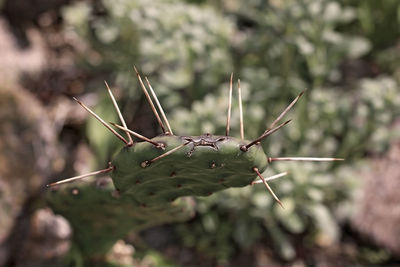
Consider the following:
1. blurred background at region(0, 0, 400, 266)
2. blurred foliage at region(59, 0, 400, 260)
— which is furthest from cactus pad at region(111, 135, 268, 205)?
blurred foliage at region(59, 0, 400, 260)

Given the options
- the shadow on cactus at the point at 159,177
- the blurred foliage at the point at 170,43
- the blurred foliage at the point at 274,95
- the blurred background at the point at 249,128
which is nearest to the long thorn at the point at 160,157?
the shadow on cactus at the point at 159,177

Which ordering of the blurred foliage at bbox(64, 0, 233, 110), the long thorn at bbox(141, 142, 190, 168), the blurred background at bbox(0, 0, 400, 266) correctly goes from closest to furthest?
the long thorn at bbox(141, 142, 190, 168) → the blurred background at bbox(0, 0, 400, 266) → the blurred foliage at bbox(64, 0, 233, 110)

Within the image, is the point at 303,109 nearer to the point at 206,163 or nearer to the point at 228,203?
the point at 228,203

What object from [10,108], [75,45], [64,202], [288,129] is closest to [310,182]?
[288,129]

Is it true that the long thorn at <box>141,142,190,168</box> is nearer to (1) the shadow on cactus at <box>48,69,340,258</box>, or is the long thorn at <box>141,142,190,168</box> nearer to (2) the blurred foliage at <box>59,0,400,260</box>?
(1) the shadow on cactus at <box>48,69,340,258</box>

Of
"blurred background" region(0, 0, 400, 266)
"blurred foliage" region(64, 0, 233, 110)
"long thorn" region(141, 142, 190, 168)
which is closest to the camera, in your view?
"long thorn" region(141, 142, 190, 168)

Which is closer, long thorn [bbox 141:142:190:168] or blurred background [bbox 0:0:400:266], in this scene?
long thorn [bbox 141:142:190:168]

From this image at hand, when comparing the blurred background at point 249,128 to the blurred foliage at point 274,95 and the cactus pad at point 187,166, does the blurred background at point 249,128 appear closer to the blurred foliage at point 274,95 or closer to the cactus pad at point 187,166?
the blurred foliage at point 274,95

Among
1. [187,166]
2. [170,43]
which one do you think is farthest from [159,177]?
[170,43]
